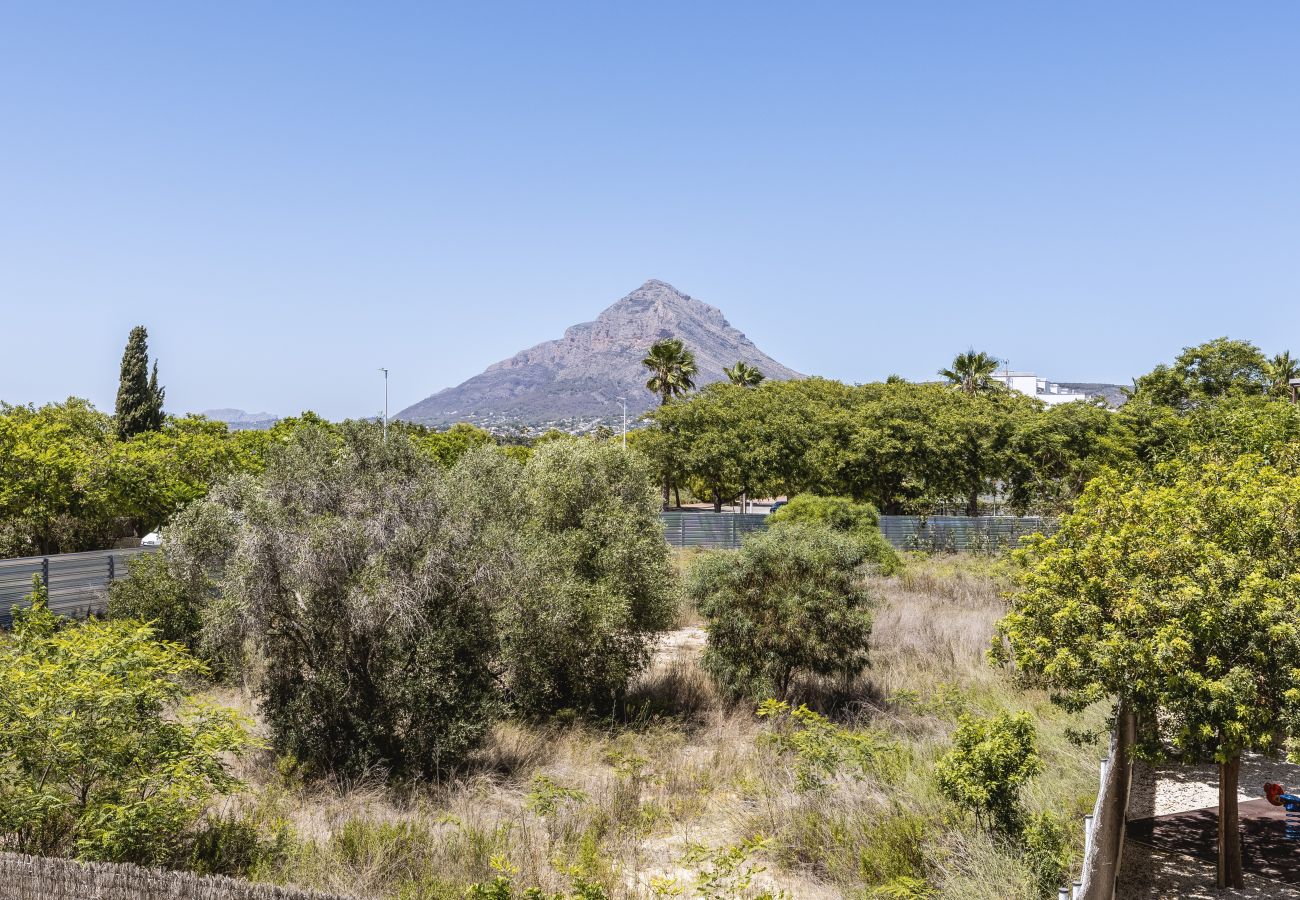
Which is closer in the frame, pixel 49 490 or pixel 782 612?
pixel 782 612

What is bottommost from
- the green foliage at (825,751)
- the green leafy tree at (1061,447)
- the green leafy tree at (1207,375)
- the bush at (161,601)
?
the green foliage at (825,751)

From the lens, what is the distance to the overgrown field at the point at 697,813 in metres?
9.71

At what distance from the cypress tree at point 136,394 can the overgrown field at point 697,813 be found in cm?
3977

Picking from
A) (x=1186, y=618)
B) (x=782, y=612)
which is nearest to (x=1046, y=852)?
(x=1186, y=618)

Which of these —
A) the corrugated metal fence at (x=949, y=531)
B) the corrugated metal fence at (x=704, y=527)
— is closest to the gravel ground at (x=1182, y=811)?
the corrugated metal fence at (x=949, y=531)

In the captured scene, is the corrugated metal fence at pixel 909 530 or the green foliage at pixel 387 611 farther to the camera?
the corrugated metal fence at pixel 909 530

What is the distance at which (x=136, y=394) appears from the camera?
5141 centimetres

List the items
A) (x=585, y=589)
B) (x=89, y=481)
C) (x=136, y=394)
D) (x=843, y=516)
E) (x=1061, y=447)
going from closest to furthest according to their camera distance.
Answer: (x=585, y=589), (x=89, y=481), (x=843, y=516), (x=1061, y=447), (x=136, y=394)

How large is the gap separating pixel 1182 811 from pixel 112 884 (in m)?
13.3

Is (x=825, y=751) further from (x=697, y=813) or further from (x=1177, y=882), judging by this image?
(x=1177, y=882)

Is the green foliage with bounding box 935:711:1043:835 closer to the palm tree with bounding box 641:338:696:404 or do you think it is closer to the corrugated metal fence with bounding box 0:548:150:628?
the corrugated metal fence with bounding box 0:548:150:628

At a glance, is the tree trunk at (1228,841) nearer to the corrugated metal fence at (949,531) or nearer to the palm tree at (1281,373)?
the corrugated metal fence at (949,531)

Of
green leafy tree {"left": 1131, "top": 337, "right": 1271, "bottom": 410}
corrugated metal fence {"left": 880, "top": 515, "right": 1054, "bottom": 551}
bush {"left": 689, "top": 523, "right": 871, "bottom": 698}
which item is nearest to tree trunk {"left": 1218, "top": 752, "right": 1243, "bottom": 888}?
bush {"left": 689, "top": 523, "right": 871, "bottom": 698}

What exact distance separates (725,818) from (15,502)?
22.8 meters
